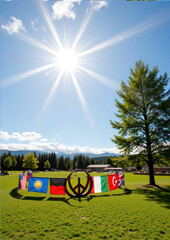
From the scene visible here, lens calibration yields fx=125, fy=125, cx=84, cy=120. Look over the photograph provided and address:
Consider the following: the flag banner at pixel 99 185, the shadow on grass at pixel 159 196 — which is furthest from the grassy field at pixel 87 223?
the flag banner at pixel 99 185

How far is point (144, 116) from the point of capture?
19.3 m

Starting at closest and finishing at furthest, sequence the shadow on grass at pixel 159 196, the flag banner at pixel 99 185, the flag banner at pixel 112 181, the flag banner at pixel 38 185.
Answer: the shadow on grass at pixel 159 196 → the flag banner at pixel 38 185 → the flag banner at pixel 99 185 → the flag banner at pixel 112 181

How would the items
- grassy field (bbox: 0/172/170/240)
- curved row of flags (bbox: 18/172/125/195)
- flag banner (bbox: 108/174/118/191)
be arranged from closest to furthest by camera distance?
1. grassy field (bbox: 0/172/170/240)
2. curved row of flags (bbox: 18/172/125/195)
3. flag banner (bbox: 108/174/118/191)

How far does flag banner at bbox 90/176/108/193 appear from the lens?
13.5 m

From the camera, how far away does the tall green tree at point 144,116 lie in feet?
56.4

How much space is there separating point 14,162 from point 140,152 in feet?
314

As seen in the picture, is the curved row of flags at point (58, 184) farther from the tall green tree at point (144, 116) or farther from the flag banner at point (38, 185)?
the tall green tree at point (144, 116)

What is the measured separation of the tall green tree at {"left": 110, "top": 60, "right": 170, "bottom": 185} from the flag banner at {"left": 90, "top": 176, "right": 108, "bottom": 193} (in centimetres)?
600

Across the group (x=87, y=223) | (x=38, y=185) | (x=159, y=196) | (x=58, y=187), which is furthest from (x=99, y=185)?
(x=87, y=223)

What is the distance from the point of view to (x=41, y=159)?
105 meters

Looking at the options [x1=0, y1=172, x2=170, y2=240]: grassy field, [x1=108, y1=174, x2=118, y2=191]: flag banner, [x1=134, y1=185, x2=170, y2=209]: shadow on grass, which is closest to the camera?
[x1=0, y1=172, x2=170, y2=240]: grassy field

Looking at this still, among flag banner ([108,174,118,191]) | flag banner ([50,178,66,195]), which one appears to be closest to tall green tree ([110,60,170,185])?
flag banner ([108,174,118,191])

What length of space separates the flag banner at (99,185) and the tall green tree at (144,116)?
236 inches

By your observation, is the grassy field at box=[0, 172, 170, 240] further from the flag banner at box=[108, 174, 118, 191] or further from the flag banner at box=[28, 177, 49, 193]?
the flag banner at box=[108, 174, 118, 191]
